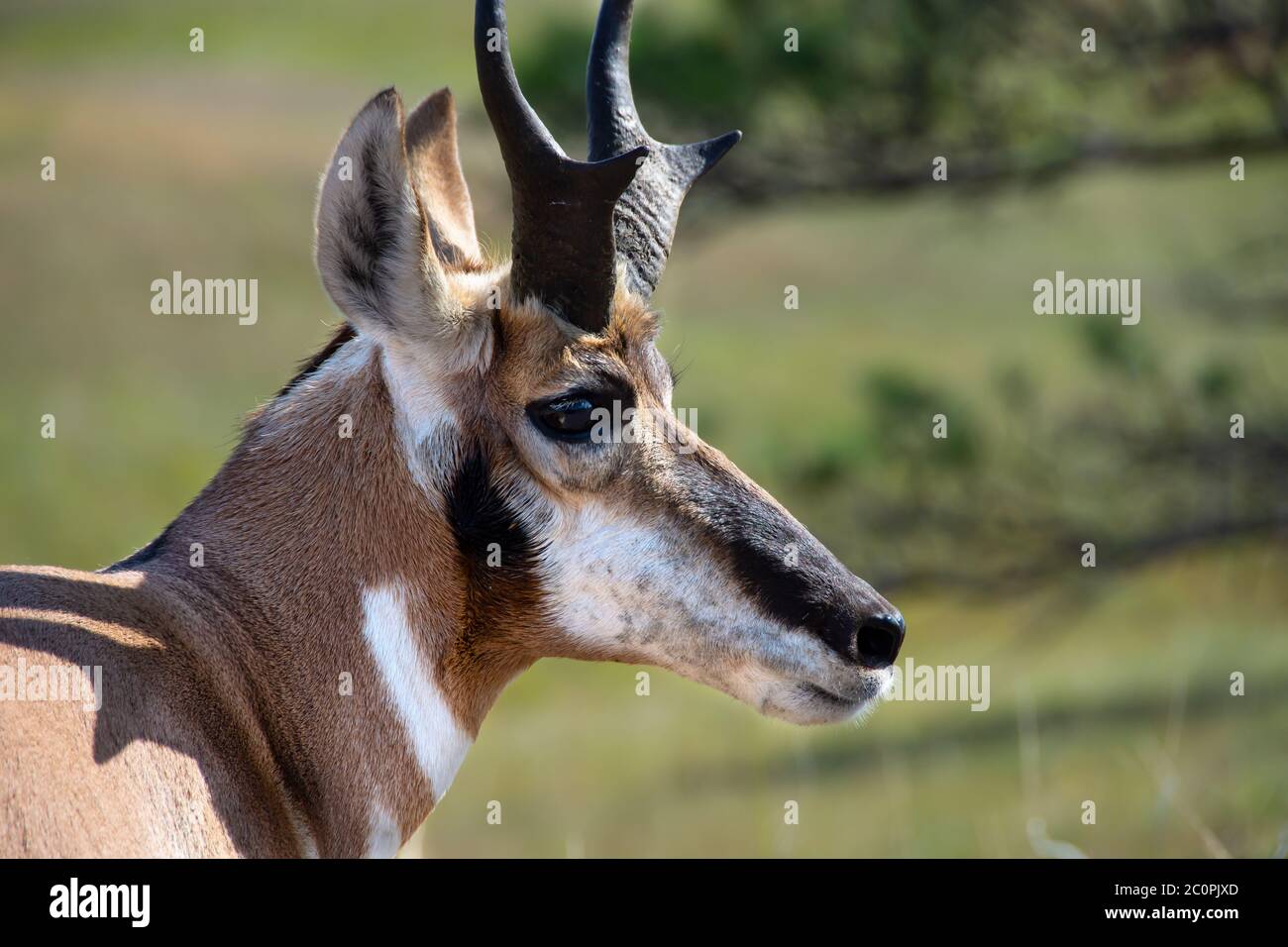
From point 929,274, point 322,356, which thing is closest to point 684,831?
point 322,356

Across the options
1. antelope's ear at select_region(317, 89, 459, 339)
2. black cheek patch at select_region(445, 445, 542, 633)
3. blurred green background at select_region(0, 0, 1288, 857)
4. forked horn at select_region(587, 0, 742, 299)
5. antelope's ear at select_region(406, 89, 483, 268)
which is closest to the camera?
antelope's ear at select_region(317, 89, 459, 339)

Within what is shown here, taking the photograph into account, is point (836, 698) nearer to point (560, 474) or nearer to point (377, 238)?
point (560, 474)

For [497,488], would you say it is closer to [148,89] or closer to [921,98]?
[921,98]

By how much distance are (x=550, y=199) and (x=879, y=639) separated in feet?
5.36

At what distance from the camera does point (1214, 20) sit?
1155cm

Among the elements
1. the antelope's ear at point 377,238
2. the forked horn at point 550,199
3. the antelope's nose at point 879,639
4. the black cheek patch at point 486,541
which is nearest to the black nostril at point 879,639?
the antelope's nose at point 879,639

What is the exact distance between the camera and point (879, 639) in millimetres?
4508

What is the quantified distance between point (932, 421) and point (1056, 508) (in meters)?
1.55

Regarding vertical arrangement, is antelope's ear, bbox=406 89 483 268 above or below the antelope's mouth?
above

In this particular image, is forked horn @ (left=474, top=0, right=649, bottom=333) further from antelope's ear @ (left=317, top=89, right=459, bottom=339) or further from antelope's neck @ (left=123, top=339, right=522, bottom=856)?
antelope's neck @ (left=123, top=339, right=522, bottom=856)

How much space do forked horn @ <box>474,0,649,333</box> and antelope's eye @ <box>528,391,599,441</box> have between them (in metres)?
0.28

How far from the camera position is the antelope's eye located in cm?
448

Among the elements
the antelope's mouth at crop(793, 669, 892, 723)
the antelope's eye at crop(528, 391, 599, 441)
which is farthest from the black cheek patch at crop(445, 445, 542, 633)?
the antelope's mouth at crop(793, 669, 892, 723)

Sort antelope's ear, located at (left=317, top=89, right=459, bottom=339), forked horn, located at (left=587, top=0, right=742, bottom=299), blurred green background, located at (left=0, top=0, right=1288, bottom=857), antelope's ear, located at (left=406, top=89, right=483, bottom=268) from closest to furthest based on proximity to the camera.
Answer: antelope's ear, located at (left=317, top=89, right=459, bottom=339) → forked horn, located at (left=587, top=0, right=742, bottom=299) → antelope's ear, located at (left=406, top=89, right=483, bottom=268) → blurred green background, located at (left=0, top=0, right=1288, bottom=857)
